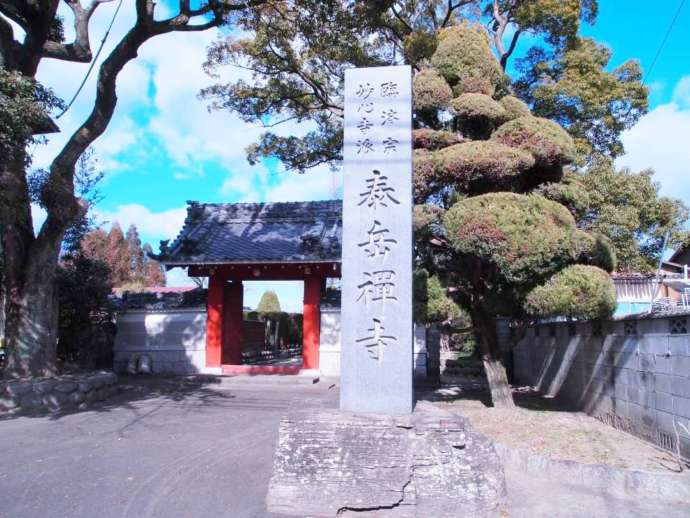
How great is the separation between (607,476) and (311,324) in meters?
9.77

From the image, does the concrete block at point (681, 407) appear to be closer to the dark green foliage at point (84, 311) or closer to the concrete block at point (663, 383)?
the concrete block at point (663, 383)

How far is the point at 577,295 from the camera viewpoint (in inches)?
269

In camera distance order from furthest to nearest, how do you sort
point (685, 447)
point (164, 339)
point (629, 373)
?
point (164, 339) → point (629, 373) → point (685, 447)

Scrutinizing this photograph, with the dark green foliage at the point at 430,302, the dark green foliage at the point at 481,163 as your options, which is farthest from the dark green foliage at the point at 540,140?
the dark green foliage at the point at 430,302

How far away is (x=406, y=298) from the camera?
514 centimetres

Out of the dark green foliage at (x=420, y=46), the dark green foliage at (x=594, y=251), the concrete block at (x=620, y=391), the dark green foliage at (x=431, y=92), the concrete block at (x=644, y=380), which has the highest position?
the dark green foliage at (x=420, y=46)

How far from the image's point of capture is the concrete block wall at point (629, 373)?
5.69 meters

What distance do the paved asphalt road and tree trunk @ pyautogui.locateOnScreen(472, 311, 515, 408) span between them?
3.13m

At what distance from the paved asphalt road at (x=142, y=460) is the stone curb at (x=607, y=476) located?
7.34 feet

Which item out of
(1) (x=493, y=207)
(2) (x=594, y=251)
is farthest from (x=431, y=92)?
(2) (x=594, y=251)

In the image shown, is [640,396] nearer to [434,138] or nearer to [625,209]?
[434,138]

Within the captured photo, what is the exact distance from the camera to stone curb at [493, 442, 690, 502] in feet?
16.0

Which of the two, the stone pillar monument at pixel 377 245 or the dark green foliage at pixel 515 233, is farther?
the dark green foliage at pixel 515 233

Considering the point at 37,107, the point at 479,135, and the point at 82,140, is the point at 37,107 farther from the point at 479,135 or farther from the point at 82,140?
the point at 479,135
